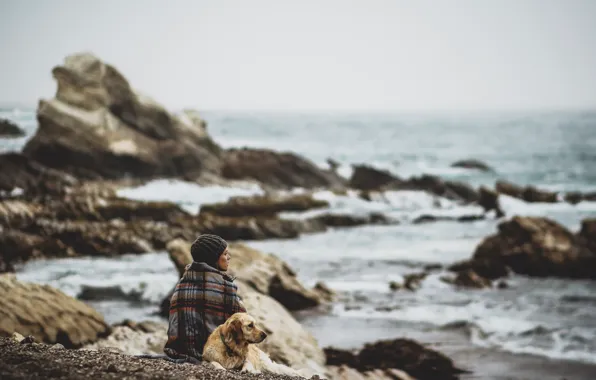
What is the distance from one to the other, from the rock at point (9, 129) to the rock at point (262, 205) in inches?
975

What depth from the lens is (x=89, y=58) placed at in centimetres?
3900

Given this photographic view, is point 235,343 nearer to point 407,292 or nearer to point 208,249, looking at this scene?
point 208,249

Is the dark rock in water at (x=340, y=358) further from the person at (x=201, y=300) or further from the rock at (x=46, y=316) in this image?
the person at (x=201, y=300)

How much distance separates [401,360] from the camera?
387 inches

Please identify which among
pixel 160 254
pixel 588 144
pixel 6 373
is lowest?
pixel 160 254

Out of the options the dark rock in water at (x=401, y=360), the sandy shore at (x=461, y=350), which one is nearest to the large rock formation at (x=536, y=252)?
the sandy shore at (x=461, y=350)

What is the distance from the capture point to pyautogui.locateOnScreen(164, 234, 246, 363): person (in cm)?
558

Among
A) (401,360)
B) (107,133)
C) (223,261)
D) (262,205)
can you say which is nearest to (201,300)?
(223,261)

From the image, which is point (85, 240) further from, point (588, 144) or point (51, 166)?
point (588, 144)

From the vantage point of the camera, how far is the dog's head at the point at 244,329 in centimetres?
525

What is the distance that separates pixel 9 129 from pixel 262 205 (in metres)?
28.0

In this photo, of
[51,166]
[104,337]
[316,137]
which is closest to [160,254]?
[104,337]

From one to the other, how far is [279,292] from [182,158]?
26034 millimetres

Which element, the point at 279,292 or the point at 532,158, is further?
the point at 532,158
